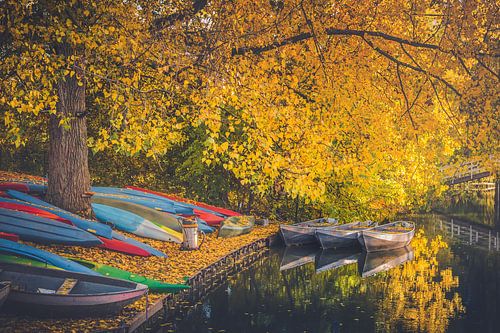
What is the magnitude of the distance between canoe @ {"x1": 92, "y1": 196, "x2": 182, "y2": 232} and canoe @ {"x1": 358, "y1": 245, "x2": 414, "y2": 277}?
6020mm

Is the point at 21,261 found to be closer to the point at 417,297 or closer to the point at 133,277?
the point at 133,277

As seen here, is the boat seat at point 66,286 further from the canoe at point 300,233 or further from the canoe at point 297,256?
the canoe at point 300,233

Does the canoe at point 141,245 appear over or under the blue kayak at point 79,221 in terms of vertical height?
under

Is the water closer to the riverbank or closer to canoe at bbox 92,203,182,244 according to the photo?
the riverbank

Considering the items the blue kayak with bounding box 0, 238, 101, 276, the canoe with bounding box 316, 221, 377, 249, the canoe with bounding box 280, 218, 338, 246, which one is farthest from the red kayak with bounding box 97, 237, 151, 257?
the canoe with bounding box 316, 221, 377, 249

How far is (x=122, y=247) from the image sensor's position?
15.8 m

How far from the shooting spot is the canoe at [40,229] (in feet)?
46.5

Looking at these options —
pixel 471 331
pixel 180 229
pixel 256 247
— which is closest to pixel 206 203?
pixel 256 247

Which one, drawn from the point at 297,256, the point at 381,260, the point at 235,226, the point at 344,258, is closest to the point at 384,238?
the point at 381,260

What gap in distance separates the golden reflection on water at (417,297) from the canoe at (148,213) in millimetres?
6335

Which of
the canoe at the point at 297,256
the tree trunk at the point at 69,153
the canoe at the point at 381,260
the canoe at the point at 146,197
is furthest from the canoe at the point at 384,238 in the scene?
the tree trunk at the point at 69,153

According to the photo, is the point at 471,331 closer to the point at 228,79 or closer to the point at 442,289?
the point at 442,289

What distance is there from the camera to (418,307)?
49.6 feet

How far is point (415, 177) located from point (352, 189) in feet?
21.2
